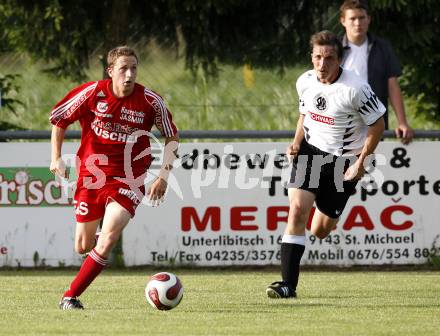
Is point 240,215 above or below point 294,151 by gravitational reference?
below

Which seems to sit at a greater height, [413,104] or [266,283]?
[413,104]

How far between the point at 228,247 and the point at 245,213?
1.22 ft

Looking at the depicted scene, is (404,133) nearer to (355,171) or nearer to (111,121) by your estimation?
(355,171)

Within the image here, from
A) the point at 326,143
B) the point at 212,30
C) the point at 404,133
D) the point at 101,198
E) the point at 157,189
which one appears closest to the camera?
the point at 157,189

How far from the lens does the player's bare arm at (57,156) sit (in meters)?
8.62

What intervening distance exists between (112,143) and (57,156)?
398mm

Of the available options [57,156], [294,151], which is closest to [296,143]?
[294,151]

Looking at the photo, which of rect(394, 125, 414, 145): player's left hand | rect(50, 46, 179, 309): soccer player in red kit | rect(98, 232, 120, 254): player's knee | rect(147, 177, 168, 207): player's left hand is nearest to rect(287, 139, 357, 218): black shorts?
rect(50, 46, 179, 309): soccer player in red kit

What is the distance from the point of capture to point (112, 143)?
884 cm

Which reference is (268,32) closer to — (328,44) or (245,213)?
(245,213)

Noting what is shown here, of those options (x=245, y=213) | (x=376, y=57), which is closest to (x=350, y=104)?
(x=376, y=57)

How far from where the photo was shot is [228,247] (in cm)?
1225

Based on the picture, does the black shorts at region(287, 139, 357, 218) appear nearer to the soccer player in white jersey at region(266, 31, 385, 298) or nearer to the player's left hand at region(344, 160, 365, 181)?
the soccer player in white jersey at region(266, 31, 385, 298)

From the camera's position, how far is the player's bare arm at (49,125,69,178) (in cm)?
862
